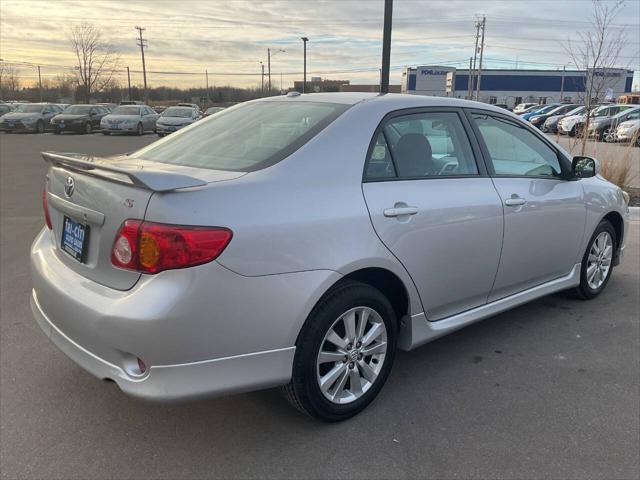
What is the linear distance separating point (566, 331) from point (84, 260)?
3.38m

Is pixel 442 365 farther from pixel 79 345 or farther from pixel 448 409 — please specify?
pixel 79 345

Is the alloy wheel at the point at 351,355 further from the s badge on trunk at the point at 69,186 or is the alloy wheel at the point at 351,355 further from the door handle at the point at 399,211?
the s badge on trunk at the point at 69,186

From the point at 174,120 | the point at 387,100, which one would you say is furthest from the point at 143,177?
the point at 174,120

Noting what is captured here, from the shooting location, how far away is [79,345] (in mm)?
2512

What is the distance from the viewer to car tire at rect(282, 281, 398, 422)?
8.44 ft

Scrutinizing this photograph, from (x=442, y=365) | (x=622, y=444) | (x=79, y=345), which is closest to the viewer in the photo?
(x=79, y=345)

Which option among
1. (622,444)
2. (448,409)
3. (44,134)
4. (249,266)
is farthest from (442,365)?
(44,134)

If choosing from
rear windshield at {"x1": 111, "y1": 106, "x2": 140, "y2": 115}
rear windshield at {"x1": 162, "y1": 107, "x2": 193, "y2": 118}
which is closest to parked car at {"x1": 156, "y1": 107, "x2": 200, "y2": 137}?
rear windshield at {"x1": 162, "y1": 107, "x2": 193, "y2": 118}

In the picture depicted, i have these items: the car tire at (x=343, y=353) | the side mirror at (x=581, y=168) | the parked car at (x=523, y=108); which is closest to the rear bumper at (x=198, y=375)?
the car tire at (x=343, y=353)

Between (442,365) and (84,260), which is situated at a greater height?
(84,260)

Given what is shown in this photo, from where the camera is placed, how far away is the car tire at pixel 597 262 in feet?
14.8

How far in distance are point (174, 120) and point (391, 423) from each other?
24911mm

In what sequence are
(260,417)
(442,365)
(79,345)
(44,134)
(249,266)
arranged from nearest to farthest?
(249,266) < (79,345) < (260,417) < (442,365) < (44,134)

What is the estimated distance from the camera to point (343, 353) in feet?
9.07
